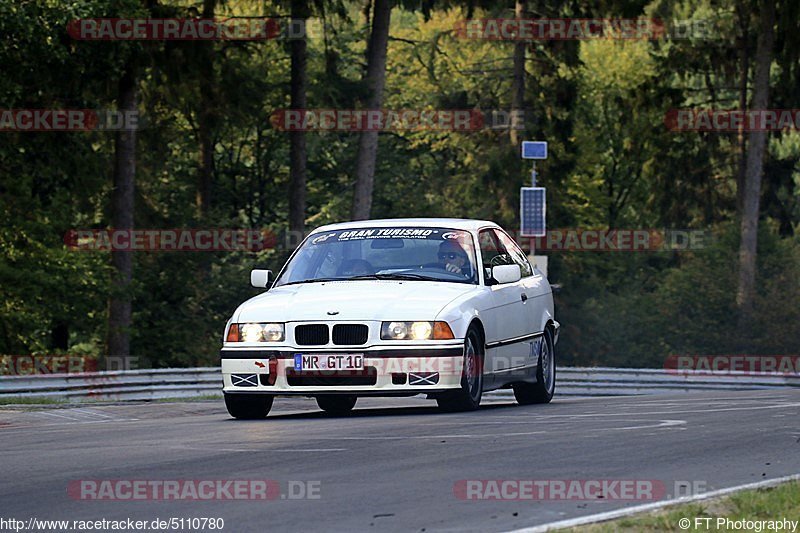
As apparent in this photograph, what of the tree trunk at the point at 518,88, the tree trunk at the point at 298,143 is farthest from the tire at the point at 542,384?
the tree trunk at the point at 518,88

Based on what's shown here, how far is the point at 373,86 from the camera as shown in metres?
42.3

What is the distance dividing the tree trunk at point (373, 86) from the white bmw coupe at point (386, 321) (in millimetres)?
25577

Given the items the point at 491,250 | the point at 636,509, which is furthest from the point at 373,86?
the point at 636,509

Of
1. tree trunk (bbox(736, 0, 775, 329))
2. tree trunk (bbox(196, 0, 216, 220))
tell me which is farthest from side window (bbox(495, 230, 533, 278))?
tree trunk (bbox(736, 0, 775, 329))

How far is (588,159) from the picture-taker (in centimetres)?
6806

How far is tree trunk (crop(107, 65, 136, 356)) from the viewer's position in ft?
115

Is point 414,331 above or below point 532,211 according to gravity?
above

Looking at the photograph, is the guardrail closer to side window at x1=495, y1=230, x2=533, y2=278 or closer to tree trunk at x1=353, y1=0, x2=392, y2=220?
side window at x1=495, y1=230, x2=533, y2=278

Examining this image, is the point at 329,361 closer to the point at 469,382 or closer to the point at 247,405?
the point at 247,405

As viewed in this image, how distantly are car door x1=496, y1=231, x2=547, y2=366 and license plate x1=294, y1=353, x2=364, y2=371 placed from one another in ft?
8.15

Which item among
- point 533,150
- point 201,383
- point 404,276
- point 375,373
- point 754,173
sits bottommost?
point 201,383

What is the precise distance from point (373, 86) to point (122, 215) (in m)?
9.70

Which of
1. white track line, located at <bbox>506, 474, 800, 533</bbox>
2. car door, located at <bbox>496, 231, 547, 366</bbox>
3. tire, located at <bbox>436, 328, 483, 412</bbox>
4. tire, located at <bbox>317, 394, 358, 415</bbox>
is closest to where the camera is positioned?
white track line, located at <bbox>506, 474, 800, 533</bbox>

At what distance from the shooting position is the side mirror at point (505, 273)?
592 inches
